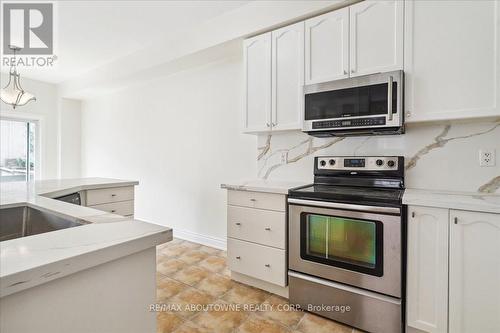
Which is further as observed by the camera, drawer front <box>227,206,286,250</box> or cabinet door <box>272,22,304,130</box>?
cabinet door <box>272,22,304,130</box>

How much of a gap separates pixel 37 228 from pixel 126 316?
896 millimetres

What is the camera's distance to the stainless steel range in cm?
167

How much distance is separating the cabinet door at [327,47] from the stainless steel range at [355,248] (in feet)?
2.56

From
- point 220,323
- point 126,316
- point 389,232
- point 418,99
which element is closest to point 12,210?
point 126,316

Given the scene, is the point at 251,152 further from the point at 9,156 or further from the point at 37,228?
the point at 9,156

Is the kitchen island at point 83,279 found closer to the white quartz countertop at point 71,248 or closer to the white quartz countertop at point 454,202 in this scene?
the white quartz countertop at point 71,248

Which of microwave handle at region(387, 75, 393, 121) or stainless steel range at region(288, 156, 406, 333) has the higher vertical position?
microwave handle at region(387, 75, 393, 121)

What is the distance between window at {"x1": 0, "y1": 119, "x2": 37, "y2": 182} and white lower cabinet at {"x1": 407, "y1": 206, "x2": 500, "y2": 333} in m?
6.16

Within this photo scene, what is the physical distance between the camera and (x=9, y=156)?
474cm

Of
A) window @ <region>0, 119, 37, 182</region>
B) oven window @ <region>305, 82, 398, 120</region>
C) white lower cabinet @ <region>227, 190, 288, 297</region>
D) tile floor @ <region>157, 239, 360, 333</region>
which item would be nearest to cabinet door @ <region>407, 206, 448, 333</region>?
tile floor @ <region>157, 239, 360, 333</region>

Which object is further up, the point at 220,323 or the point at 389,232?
the point at 389,232

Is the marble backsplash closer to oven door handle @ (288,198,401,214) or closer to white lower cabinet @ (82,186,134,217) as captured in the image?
oven door handle @ (288,198,401,214)

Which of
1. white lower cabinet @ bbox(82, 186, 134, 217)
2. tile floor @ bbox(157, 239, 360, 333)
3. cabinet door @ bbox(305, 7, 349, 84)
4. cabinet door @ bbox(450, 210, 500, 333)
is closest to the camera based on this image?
cabinet door @ bbox(450, 210, 500, 333)

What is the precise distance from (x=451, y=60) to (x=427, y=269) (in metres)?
1.34
